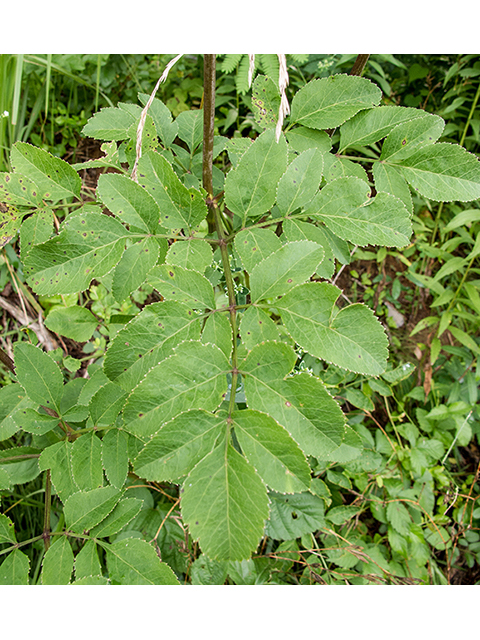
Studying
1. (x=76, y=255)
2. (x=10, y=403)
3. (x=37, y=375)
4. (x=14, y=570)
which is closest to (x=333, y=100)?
(x=76, y=255)

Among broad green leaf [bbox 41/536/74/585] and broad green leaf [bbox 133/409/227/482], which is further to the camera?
broad green leaf [bbox 41/536/74/585]

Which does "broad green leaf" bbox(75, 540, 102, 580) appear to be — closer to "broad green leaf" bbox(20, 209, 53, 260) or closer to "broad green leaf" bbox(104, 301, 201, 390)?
"broad green leaf" bbox(104, 301, 201, 390)

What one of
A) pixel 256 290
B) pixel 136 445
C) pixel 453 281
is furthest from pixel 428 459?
pixel 256 290

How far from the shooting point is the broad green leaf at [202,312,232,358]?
2.40ft

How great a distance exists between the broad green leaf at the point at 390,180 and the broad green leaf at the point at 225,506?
28.6 inches

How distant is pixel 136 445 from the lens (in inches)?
40.2

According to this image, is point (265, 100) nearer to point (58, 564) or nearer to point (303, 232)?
point (303, 232)

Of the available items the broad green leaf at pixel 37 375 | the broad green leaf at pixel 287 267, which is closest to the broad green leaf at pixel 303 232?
the broad green leaf at pixel 287 267

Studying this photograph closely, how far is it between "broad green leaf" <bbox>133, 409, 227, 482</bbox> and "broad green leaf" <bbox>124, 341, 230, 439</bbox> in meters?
0.03

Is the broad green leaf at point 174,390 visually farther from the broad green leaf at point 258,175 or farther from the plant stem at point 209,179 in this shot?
the broad green leaf at point 258,175

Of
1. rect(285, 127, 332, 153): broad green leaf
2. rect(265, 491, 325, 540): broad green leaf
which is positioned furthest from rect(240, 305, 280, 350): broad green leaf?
rect(265, 491, 325, 540): broad green leaf

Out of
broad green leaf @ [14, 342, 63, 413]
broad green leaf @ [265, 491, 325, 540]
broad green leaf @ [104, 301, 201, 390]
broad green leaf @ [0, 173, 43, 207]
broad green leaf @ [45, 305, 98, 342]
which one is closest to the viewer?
broad green leaf @ [104, 301, 201, 390]

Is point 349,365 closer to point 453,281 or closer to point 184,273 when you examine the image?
point 184,273

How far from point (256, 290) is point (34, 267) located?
17.1 inches
